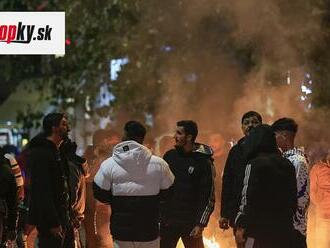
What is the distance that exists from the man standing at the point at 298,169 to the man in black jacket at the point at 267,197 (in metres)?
0.42

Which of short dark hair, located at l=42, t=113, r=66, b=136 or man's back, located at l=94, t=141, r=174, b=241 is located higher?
short dark hair, located at l=42, t=113, r=66, b=136

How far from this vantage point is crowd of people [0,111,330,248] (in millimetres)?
5203

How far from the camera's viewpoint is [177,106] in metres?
17.0

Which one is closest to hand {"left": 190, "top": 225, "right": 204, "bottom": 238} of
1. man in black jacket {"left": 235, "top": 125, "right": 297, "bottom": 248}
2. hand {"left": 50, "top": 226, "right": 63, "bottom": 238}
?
man in black jacket {"left": 235, "top": 125, "right": 297, "bottom": 248}

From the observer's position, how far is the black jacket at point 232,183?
6.37 metres

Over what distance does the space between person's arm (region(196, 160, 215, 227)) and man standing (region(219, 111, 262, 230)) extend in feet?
0.41

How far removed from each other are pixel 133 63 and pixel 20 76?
370 centimetres

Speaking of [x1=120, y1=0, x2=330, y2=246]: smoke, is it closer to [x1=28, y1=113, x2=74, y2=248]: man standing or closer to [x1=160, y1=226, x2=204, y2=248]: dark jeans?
[x1=160, y1=226, x2=204, y2=248]: dark jeans

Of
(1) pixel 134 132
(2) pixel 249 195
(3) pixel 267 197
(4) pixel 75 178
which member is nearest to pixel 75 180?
(4) pixel 75 178

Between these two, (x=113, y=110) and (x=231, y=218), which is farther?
(x=113, y=110)

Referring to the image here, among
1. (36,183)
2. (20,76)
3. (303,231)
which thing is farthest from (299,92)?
(20,76)

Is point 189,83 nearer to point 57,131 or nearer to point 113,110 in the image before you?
point 113,110

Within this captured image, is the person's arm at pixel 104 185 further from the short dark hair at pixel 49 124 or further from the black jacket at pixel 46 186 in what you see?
the short dark hair at pixel 49 124

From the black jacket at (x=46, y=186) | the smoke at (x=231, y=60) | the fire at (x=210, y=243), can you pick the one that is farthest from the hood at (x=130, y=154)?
the smoke at (x=231, y=60)
